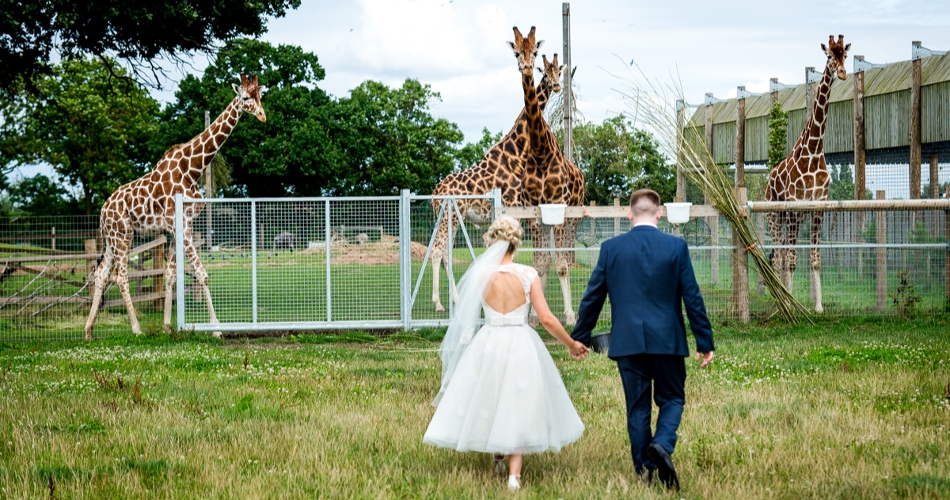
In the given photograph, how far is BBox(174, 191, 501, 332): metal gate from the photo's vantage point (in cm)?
1423

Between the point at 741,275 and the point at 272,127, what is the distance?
34.6 meters

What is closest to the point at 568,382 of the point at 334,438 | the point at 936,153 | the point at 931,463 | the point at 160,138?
the point at 334,438

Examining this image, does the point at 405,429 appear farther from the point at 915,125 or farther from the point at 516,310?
the point at 915,125

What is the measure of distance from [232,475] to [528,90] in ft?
31.4

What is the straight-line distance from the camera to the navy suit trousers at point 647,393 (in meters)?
5.54

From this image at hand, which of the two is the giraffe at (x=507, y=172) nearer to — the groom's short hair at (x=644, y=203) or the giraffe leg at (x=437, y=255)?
the giraffe leg at (x=437, y=255)

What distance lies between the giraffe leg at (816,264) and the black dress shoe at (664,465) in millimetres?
10352

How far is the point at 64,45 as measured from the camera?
12.8 m

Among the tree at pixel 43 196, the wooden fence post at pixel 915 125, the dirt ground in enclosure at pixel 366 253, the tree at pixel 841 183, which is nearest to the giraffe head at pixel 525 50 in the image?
the dirt ground in enclosure at pixel 366 253

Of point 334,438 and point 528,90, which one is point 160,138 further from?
point 334,438

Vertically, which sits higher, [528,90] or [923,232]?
[528,90]

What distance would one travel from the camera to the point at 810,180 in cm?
1588

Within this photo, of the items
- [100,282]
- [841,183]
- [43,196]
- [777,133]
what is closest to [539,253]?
[100,282]

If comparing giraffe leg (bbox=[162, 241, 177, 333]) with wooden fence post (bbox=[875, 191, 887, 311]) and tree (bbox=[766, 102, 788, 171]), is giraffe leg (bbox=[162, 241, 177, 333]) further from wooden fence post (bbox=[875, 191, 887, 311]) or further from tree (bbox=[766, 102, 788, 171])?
tree (bbox=[766, 102, 788, 171])
